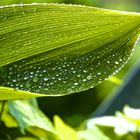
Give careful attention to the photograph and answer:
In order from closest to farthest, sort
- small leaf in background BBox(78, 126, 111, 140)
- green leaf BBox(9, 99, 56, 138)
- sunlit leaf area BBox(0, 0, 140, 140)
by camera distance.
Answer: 1. sunlit leaf area BBox(0, 0, 140, 140)
2. green leaf BBox(9, 99, 56, 138)
3. small leaf in background BBox(78, 126, 111, 140)

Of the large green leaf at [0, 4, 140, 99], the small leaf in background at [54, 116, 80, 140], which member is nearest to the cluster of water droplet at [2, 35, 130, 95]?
the large green leaf at [0, 4, 140, 99]

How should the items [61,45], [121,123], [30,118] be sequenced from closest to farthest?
1. [61,45]
2. [30,118]
3. [121,123]

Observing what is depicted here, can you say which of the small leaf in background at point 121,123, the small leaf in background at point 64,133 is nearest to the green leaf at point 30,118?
the small leaf in background at point 64,133

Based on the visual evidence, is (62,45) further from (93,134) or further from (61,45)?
(93,134)

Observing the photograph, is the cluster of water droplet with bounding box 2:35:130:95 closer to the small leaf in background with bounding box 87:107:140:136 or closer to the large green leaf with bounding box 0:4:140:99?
the large green leaf with bounding box 0:4:140:99

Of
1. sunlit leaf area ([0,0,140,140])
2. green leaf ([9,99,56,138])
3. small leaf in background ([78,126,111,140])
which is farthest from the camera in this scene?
small leaf in background ([78,126,111,140])

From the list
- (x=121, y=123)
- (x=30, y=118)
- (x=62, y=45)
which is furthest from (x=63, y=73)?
(x=121, y=123)

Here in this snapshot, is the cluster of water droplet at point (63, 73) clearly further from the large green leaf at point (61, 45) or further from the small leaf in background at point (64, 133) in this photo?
the small leaf in background at point (64, 133)
